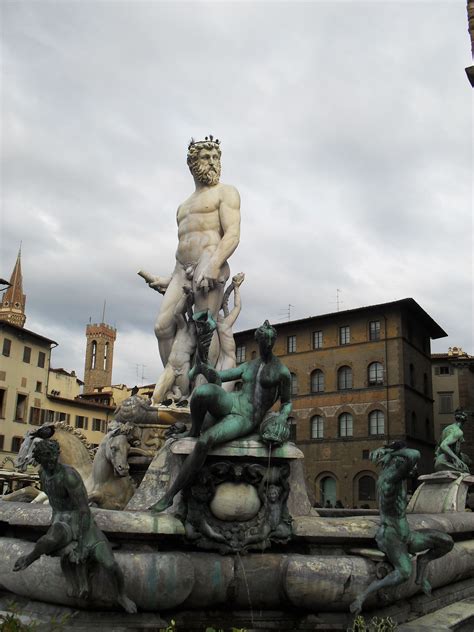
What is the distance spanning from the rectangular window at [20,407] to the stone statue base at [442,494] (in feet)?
148

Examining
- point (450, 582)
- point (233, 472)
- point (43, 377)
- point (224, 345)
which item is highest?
point (43, 377)

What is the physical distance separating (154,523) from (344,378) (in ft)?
145

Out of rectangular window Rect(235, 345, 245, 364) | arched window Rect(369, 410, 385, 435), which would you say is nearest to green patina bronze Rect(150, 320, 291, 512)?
arched window Rect(369, 410, 385, 435)

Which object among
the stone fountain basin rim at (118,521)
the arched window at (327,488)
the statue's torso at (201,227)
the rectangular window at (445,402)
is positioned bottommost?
the arched window at (327,488)

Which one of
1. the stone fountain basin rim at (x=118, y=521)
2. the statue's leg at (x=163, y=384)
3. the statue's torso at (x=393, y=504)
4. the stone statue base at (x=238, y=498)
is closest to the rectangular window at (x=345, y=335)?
the statue's leg at (x=163, y=384)

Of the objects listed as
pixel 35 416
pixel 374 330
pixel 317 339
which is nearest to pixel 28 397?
pixel 35 416

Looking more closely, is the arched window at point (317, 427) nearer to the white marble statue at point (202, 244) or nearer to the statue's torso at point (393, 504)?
the white marble statue at point (202, 244)

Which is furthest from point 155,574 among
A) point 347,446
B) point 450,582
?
point 347,446

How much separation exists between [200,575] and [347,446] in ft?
138

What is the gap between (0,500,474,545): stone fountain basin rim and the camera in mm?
4754

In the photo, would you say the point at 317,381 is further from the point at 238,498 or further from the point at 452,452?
the point at 238,498

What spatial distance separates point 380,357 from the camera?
46875 millimetres

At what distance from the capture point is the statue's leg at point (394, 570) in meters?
4.70

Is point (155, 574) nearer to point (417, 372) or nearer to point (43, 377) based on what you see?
point (417, 372)
